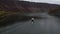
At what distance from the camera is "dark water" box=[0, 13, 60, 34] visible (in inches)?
42.0

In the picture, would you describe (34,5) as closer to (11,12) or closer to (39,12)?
(39,12)

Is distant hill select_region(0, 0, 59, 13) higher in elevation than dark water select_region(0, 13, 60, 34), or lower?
higher

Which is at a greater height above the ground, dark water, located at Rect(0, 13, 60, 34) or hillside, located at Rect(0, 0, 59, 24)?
hillside, located at Rect(0, 0, 59, 24)

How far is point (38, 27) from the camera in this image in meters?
1.12

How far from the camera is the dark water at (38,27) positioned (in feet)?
3.50

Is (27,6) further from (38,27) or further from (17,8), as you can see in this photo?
(38,27)

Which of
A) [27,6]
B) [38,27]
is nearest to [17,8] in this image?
[27,6]

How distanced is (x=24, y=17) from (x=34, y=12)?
0.41 ft

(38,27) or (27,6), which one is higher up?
(27,6)

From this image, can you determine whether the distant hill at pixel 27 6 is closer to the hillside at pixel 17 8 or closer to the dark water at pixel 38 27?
the hillside at pixel 17 8

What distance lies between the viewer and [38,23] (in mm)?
1138

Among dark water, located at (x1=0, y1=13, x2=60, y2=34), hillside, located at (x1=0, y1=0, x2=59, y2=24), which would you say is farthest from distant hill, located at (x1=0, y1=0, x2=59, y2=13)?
dark water, located at (x1=0, y1=13, x2=60, y2=34)

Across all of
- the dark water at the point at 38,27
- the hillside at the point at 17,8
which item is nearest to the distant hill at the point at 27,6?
the hillside at the point at 17,8

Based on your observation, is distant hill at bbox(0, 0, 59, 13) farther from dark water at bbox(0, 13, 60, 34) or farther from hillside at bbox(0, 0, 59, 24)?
dark water at bbox(0, 13, 60, 34)
